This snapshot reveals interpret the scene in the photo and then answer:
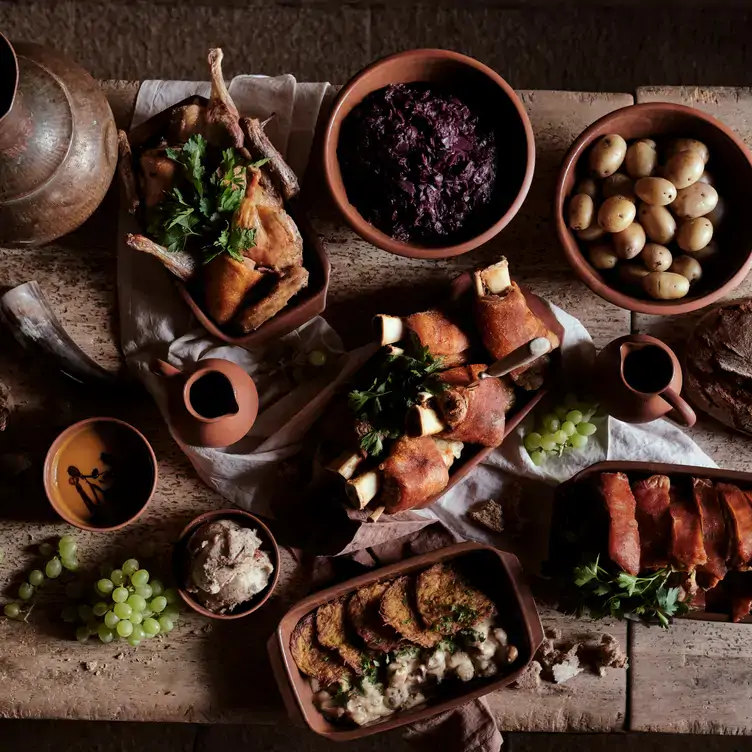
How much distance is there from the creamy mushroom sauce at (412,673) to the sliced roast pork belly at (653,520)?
38 cm

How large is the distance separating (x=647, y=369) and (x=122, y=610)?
52.1 inches

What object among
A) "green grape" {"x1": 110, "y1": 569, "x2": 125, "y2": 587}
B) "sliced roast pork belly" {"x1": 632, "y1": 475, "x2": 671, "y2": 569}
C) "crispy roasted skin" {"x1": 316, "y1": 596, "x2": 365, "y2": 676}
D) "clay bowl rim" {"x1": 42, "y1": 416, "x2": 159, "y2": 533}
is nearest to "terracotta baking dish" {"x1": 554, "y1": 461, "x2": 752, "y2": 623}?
"sliced roast pork belly" {"x1": 632, "y1": 475, "x2": 671, "y2": 569}

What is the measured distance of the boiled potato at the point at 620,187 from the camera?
1.81 m

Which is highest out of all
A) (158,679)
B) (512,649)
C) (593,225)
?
(593,225)

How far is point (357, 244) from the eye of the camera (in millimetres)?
1970

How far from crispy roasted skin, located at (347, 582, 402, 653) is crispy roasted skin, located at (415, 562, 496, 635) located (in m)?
0.09

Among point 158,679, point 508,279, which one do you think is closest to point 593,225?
point 508,279

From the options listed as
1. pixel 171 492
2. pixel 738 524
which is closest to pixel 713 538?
pixel 738 524

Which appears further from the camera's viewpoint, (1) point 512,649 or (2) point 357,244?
(2) point 357,244

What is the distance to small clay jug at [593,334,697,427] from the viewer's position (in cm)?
173

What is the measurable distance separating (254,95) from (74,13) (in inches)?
38.8

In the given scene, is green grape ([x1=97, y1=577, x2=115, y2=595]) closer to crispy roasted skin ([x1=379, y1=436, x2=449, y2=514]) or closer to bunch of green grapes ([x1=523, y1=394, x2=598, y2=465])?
crispy roasted skin ([x1=379, y1=436, x2=449, y2=514])

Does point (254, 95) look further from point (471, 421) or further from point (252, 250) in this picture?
point (471, 421)

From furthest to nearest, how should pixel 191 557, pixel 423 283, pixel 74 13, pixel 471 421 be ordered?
pixel 74 13 → pixel 423 283 → pixel 191 557 → pixel 471 421
